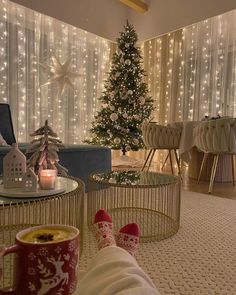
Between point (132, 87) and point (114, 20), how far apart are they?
1.54 metres

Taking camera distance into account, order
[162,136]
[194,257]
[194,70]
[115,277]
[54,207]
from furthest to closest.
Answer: [194,70] < [162,136] < [194,257] < [54,207] < [115,277]

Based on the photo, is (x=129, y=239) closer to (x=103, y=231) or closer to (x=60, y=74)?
(x=103, y=231)

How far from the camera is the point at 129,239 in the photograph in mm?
858

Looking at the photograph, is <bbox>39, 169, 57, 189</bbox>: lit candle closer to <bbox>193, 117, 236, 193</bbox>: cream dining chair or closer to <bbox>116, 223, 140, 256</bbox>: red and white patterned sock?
<bbox>116, 223, 140, 256</bbox>: red and white patterned sock

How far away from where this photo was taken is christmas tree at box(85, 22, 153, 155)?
193 inches

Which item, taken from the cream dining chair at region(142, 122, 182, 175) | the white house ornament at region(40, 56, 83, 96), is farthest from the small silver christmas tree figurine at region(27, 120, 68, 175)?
the white house ornament at region(40, 56, 83, 96)

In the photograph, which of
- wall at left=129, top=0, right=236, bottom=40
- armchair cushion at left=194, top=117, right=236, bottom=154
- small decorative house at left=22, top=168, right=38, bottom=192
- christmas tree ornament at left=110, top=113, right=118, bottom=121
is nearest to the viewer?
small decorative house at left=22, top=168, right=38, bottom=192

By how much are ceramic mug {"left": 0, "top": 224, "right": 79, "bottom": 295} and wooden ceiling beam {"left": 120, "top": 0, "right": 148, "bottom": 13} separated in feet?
16.7

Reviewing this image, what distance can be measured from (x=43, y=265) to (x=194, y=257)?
1007 mm

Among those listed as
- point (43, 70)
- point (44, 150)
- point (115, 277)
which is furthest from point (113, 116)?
point (115, 277)

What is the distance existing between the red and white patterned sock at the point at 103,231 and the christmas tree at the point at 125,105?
397 centimetres

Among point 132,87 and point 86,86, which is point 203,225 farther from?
point 86,86

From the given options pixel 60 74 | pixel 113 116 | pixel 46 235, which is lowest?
pixel 46 235

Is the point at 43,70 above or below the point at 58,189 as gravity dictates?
above
